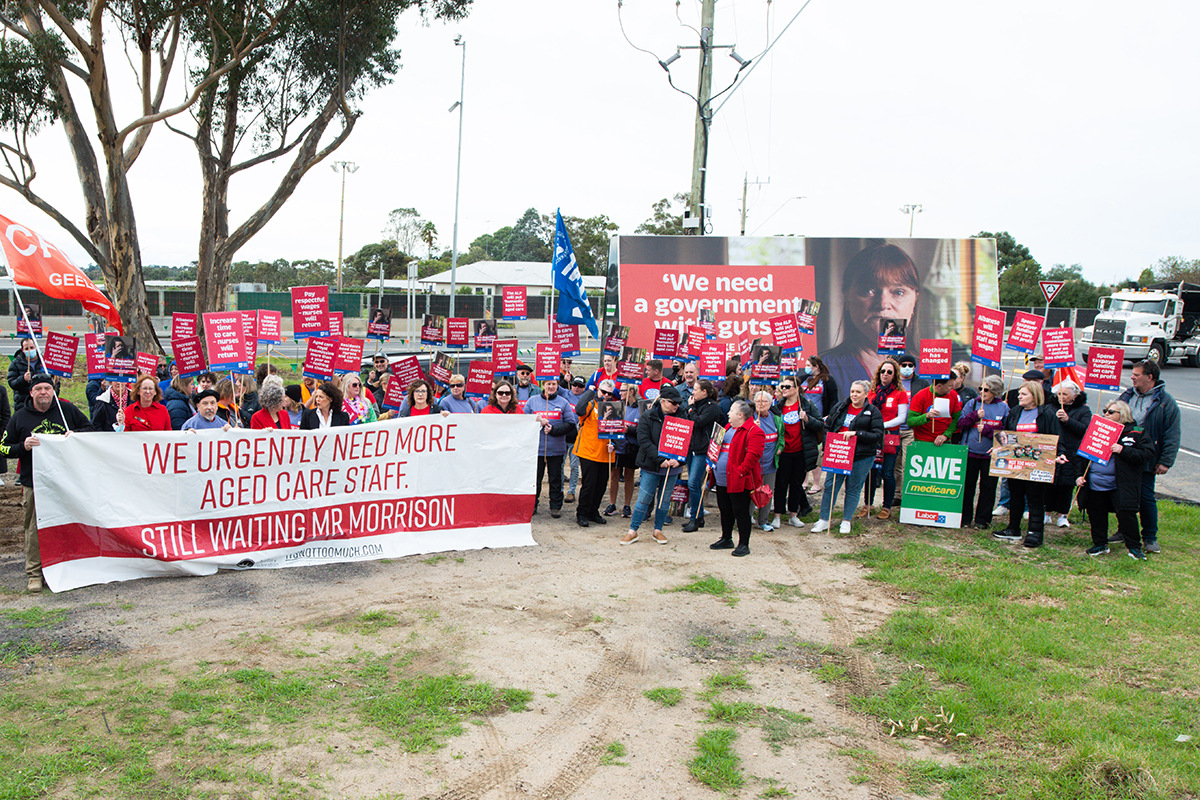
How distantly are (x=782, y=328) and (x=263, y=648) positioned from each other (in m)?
8.43

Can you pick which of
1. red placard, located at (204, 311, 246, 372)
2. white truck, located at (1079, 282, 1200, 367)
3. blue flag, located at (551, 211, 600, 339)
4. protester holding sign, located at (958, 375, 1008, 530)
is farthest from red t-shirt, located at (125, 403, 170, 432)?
white truck, located at (1079, 282, 1200, 367)

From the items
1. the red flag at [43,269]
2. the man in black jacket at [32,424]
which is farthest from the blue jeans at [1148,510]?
the red flag at [43,269]

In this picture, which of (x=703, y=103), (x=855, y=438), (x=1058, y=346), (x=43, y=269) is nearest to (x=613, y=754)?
(x=855, y=438)

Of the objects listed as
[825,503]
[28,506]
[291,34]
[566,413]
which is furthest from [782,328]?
[291,34]

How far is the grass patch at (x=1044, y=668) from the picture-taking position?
453 cm

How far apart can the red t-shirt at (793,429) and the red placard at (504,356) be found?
3881 mm

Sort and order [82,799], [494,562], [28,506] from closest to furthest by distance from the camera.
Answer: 1. [82,799]
2. [28,506]
3. [494,562]

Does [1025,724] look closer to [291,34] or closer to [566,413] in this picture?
[566,413]

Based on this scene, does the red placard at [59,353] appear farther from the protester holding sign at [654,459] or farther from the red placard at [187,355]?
the protester holding sign at [654,459]

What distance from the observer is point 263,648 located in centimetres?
591

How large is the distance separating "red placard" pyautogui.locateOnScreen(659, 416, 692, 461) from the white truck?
2605 cm

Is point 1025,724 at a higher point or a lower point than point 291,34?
lower

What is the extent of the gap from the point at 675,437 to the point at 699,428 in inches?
14.4

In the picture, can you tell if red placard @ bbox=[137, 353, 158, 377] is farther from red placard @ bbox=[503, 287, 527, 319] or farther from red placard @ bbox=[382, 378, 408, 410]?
red placard @ bbox=[503, 287, 527, 319]
